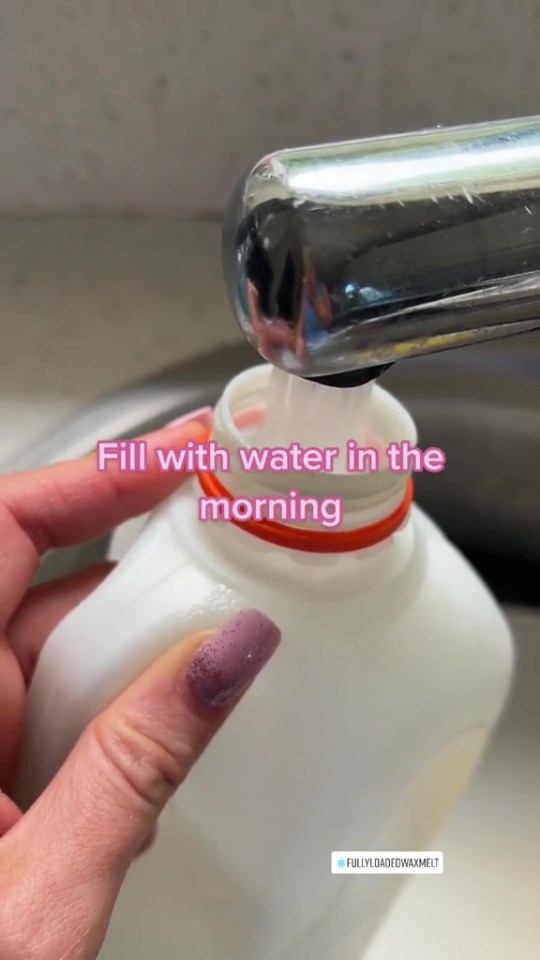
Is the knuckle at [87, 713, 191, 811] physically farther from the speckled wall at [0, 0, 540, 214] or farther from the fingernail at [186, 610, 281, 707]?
the speckled wall at [0, 0, 540, 214]

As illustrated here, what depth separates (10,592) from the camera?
0.43 metres

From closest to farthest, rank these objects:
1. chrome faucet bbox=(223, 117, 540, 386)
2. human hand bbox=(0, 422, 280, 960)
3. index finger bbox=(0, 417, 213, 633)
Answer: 1. chrome faucet bbox=(223, 117, 540, 386)
2. human hand bbox=(0, 422, 280, 960)
3. index finger bbox=(0, 417, 213, 633)

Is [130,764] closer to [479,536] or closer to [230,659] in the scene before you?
[230,659]

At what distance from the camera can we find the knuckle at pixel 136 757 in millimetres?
320

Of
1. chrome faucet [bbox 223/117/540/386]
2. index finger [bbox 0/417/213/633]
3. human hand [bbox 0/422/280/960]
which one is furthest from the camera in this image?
index finger [bbox 0/417/213/633]

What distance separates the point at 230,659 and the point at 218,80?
337mm

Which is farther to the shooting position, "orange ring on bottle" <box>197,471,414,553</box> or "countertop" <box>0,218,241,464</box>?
"countertop" <box>0,218,241,464</box>

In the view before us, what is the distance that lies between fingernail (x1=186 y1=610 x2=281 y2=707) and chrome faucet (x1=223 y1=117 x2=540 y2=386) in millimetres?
138

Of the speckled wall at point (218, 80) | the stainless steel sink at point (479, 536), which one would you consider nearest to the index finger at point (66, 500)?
the stainless steel sink at point (479, 536)

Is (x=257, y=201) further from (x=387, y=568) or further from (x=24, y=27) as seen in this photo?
(x=24, y=27)

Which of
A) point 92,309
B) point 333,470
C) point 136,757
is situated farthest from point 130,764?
point 92,309

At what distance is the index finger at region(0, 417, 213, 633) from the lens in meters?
0.44

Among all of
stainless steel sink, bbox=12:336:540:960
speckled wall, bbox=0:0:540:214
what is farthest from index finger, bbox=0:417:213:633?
speckled wall, bbox=0:0:540:214

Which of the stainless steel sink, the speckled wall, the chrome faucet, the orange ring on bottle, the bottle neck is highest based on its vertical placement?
the speckled wall
